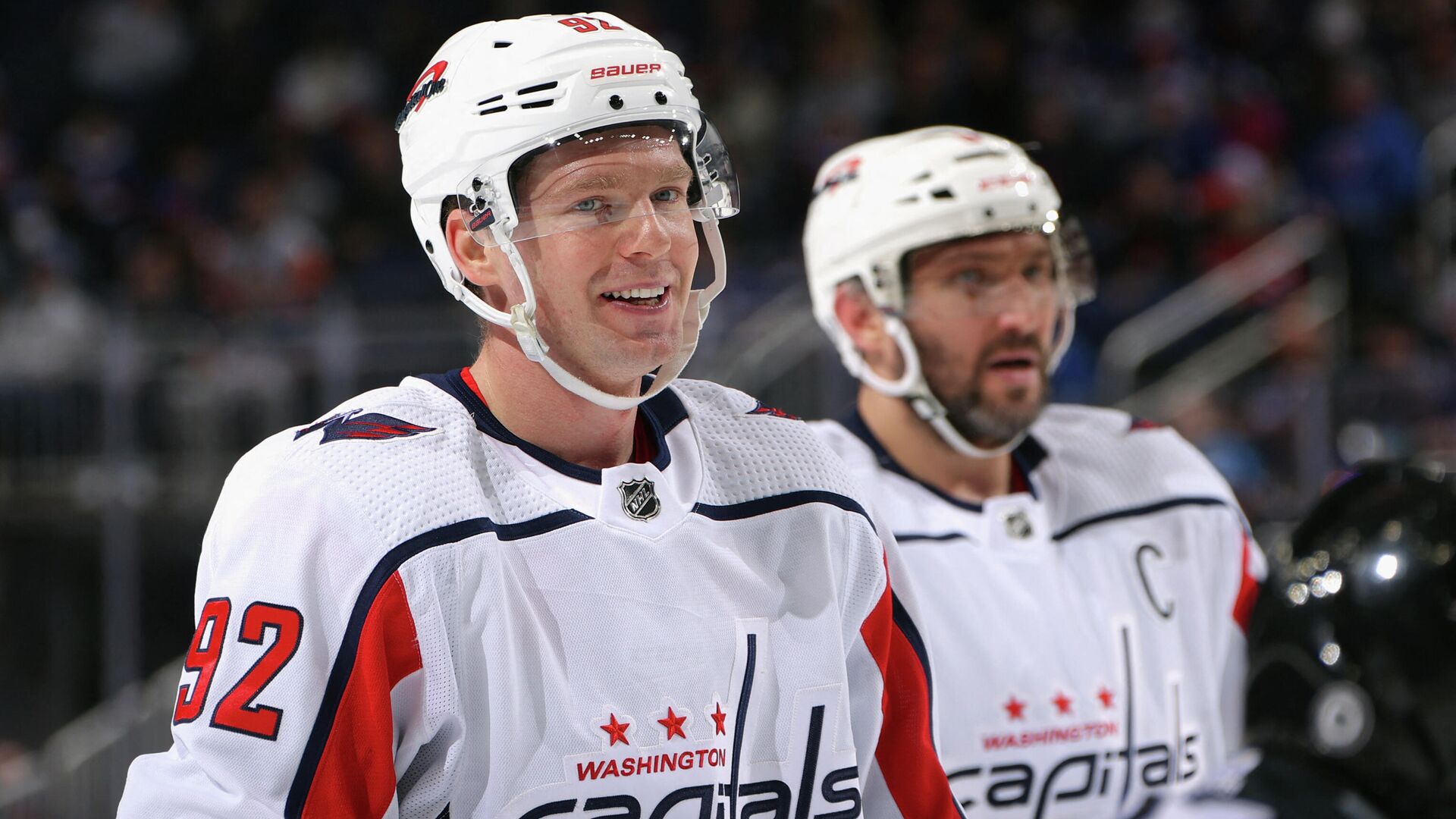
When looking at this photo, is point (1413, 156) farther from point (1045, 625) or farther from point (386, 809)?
point (386, 809)

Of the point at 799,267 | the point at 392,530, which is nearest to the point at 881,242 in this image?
the point at 392,530

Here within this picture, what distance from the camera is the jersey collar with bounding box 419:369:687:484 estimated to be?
77.8 inches

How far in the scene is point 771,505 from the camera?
2.06 metres

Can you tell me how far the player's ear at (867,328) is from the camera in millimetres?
3094

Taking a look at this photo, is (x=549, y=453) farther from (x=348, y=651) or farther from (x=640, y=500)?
(x=348, y=651)

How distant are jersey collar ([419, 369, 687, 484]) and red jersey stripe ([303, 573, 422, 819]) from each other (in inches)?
10.8

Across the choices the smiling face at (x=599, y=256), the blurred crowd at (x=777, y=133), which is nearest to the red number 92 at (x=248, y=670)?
the smiling face at (x=599, y=256)

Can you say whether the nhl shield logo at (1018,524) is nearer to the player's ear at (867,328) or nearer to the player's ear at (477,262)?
the player's ear at (867,328)

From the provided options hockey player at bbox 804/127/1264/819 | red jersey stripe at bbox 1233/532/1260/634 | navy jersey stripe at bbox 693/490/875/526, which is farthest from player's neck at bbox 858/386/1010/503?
navy jersey stripe at bbox 693/490/875/526

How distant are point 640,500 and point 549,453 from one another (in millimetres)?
129

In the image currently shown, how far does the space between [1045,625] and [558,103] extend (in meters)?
1.41

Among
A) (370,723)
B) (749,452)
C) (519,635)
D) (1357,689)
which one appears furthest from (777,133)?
(1357,689)

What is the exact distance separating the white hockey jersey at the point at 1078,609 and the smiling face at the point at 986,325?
168mm

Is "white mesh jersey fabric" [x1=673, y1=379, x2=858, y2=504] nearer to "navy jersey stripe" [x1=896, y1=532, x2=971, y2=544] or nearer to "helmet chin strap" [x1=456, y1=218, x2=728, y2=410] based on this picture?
"helmet chin strap" [x1=456, y1=218, x2=728, y2=410]
